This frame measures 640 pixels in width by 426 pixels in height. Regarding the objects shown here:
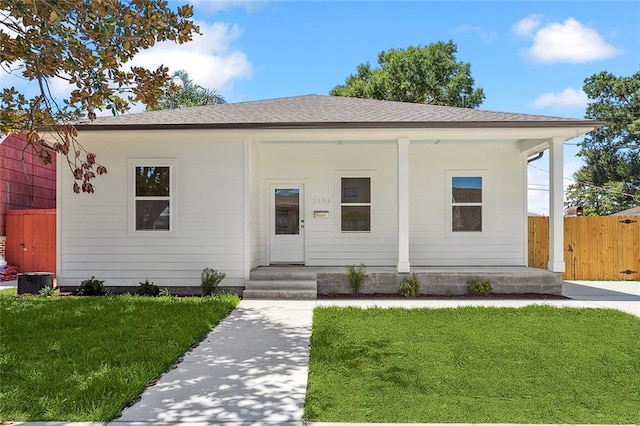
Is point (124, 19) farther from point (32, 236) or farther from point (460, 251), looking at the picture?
point (32, 236)

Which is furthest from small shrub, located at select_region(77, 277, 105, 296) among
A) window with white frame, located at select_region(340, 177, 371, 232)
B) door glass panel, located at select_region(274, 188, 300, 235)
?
window with white frame, located at select_region(340, 177, 371, 232)

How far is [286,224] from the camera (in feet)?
34.2

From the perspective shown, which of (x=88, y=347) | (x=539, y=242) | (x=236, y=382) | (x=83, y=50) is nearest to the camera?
(x=236, y=382)

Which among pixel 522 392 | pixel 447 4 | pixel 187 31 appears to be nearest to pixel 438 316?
pixel 522 392

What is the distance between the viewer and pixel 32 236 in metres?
12.2

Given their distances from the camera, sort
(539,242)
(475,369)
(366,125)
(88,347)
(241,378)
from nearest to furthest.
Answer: (241,378), (475,369), (88,347), (366,125), (539,242)

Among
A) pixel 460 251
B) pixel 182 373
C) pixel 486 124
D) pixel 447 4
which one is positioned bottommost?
pixel 182 373

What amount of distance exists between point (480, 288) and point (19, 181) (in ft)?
43.9

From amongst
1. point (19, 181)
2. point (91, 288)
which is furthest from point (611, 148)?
point (19, 181)

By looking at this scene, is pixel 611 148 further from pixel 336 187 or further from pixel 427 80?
pixel 336 187

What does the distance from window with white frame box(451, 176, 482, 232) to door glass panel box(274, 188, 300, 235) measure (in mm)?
3679

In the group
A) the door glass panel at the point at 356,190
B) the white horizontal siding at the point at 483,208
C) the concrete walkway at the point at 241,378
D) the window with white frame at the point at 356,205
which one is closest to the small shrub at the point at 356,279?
the concrete walkway at the point at 241,378

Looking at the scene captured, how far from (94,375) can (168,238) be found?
202 inches

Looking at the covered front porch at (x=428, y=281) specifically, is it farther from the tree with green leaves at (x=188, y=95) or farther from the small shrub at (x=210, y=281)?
the tree with green leaves at (x=188, y=95)
